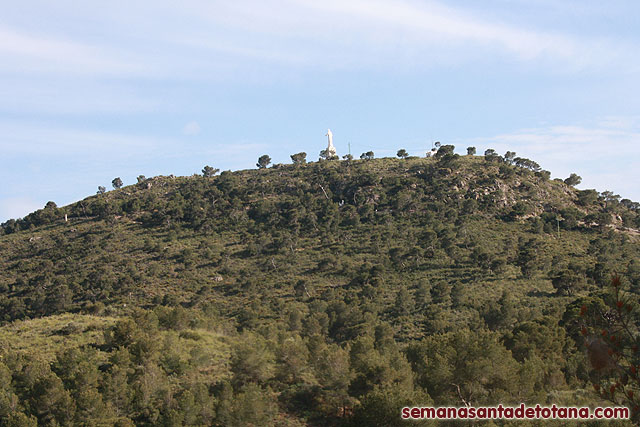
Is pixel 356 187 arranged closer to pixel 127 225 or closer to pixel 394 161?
pixel 394 161

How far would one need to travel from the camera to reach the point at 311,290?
2525 inches

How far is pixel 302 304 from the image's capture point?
194 feet

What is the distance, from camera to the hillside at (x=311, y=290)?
1071 inches

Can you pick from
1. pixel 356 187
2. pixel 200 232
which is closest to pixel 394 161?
pixel 356 187

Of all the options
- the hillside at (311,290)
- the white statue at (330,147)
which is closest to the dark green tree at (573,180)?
the hillside at (311,290)

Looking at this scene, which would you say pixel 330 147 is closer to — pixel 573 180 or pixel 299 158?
pixel 299 158

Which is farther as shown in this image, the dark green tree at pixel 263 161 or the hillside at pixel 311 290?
the dark green tree at pixel 263 161

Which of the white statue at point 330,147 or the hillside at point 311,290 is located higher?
the white statue at point 330,147

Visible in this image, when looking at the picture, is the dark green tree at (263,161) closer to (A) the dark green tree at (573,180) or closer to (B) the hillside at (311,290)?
(B) the hillside at (311,290)

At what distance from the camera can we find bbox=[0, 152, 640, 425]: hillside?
27203mm

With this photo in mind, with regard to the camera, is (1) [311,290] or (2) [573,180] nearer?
(1) [311,290]

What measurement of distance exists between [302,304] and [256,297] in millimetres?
6651

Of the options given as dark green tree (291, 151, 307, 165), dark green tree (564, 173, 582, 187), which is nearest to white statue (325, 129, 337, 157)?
dark green tree (291, 151, 307, 165)

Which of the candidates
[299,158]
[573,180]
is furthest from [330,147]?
[573,180]
